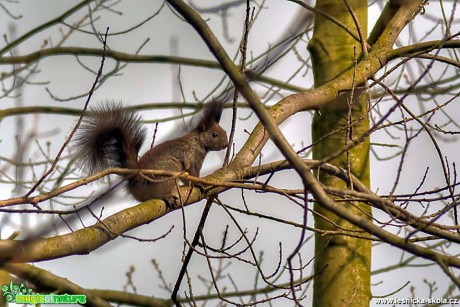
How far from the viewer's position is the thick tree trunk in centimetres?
328

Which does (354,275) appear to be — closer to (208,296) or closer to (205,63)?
(208,296)

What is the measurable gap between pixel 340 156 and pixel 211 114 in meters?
0.81

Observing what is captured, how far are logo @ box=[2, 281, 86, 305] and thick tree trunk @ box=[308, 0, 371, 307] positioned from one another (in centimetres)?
115

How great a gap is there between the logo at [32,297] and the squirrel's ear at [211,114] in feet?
4.49

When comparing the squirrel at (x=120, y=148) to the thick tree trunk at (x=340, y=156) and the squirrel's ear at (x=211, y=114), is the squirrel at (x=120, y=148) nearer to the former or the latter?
the squirrel's ear at (x=211, y=114)

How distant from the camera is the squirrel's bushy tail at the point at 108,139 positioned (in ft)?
10.1

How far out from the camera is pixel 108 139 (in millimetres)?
3168

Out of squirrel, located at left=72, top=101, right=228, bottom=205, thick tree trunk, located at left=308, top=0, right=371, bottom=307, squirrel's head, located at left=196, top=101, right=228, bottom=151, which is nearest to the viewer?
squirrel, located at left=72, top=101, right=228, bottom=205

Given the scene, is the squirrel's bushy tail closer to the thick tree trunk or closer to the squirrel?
the squirrel

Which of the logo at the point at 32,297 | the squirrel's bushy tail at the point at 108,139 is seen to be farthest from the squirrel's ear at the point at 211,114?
the logo at the point at 32,297

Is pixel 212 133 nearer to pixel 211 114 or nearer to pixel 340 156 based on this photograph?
pixel 211 114

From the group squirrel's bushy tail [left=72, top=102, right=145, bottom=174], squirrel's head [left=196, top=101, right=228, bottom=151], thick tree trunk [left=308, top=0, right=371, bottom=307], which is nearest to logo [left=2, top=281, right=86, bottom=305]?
squirrel's bushy tail [left=72, top=102, right=145, bottom=174]

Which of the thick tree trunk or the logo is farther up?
the thick tree trunk

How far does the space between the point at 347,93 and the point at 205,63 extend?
67.1 inches
